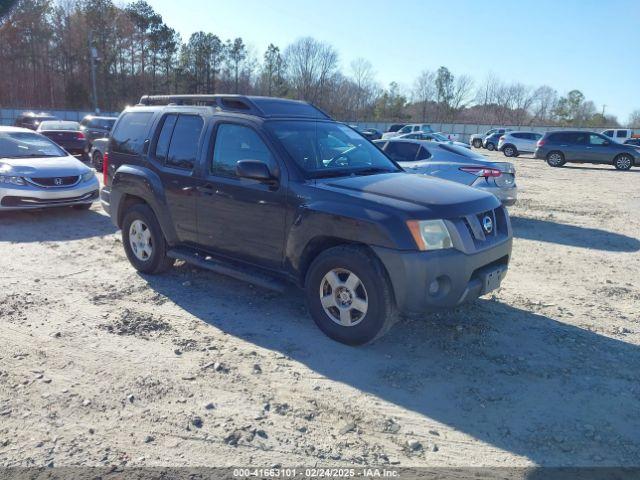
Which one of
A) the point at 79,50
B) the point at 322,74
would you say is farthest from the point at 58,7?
the point at 322,74

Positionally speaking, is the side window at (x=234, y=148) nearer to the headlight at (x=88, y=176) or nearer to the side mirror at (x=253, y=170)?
the side mirror at (x=253, y=170)

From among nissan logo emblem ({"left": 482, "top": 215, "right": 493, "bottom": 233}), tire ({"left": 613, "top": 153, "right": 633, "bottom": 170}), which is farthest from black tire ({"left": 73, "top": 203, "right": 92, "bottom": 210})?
tire ({"left": 613, "top": 153, "right": 633, "bottom": 170})

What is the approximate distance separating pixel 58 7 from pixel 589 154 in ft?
214

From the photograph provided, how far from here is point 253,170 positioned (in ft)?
14.7

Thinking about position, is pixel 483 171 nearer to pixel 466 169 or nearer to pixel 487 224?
pixel 466 169

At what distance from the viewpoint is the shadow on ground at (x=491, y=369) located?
10.6 ft

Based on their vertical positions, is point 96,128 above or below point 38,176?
above

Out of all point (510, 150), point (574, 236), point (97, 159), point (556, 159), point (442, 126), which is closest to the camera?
point (574, 236)

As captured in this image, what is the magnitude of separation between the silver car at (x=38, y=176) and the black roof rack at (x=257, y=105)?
4560mm

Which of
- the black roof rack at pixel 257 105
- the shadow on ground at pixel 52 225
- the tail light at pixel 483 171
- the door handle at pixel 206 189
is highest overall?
the black roof rack at pixel 257 105

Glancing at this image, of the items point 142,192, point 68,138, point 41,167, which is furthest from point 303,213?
point 68,138

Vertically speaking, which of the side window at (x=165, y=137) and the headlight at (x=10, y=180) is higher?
the side window at (x=165, y=137)

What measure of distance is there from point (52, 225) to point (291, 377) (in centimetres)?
703

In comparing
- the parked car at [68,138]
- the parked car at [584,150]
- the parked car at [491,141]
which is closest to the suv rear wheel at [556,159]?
the parked car at [584,150]
